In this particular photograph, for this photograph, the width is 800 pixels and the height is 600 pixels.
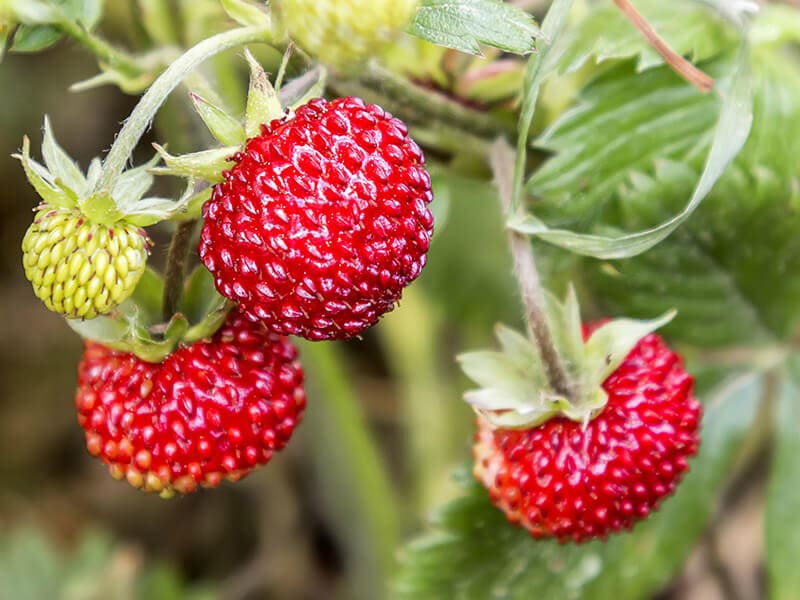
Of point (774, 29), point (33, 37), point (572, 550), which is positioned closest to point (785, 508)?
point (572, 550)

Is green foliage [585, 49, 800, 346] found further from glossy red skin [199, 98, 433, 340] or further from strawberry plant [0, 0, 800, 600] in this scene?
glossy red skin [199, 98, 433, 340]

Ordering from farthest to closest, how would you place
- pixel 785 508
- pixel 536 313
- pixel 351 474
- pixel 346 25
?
pixel 351 474 → pixel 785 508 → pixel 536 313 → pixel 346 25

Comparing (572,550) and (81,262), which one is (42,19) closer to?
(81,262)

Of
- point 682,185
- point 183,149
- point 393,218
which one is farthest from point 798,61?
point 393,218

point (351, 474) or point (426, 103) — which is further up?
point (426, 103)

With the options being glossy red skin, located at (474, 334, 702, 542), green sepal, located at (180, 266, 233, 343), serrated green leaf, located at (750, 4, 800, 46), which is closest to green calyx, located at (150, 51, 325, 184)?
green sepal, located at (180, 266, 233, 343)
